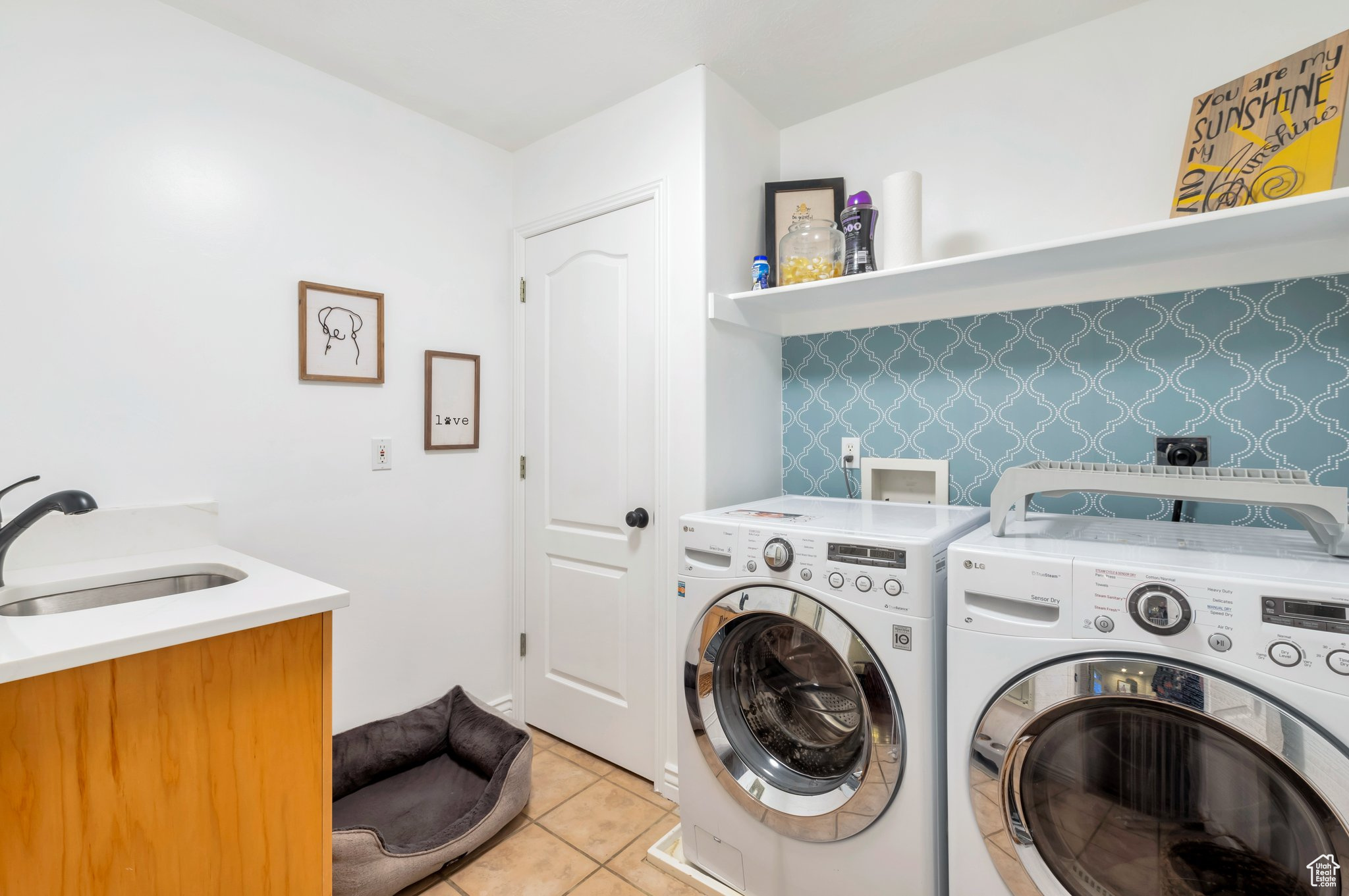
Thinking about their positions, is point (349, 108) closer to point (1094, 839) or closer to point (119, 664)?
point (119, 664)

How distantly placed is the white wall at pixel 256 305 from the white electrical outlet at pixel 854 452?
1.35m

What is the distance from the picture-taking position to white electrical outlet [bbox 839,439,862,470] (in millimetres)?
2061

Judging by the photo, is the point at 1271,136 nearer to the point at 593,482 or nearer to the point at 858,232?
the point at 858,232

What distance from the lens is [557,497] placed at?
7.49ft

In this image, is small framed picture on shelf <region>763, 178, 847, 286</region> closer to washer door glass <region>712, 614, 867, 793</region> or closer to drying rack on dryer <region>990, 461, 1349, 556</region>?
drying rack on dryer <region>990, 461, 1349, 556</region>

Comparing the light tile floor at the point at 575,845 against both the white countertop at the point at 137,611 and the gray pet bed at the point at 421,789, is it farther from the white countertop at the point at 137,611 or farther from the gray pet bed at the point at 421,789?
the white countertop at the point at 137,611

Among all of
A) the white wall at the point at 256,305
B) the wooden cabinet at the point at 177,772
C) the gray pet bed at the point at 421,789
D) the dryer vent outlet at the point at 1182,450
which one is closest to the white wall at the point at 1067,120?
the dryer vent outlet at the point at 1182,450

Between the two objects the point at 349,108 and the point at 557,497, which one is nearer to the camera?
the point at 349,108

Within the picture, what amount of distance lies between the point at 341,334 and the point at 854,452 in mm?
1775

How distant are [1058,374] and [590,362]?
149 cm

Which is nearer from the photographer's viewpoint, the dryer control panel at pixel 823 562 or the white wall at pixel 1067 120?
the dryer control panel at pixel 823 562

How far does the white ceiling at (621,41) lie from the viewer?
162 cm

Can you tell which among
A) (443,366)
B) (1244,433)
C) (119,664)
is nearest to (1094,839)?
(1244,433)

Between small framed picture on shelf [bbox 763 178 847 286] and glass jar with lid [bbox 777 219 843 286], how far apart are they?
0.33 ft
